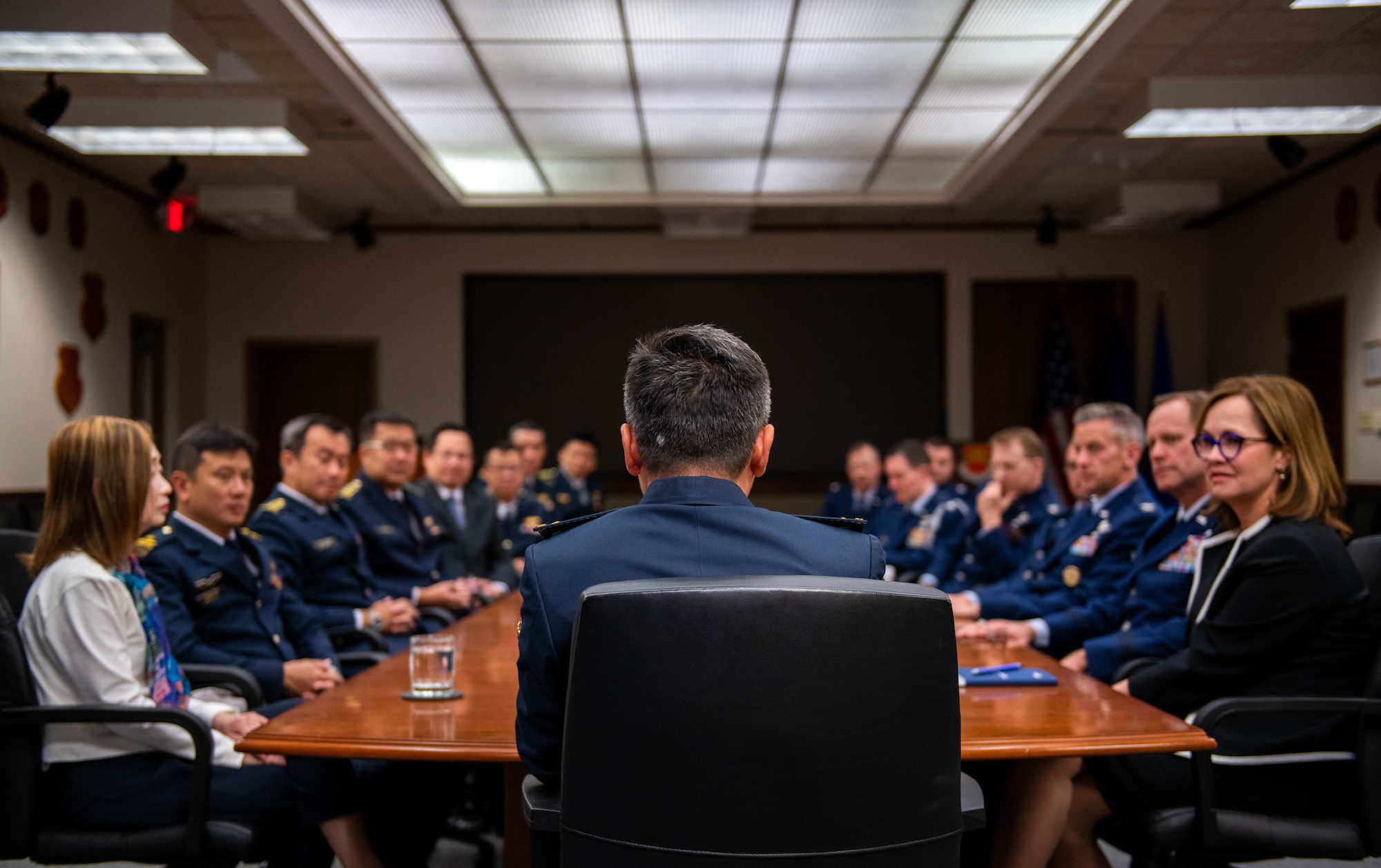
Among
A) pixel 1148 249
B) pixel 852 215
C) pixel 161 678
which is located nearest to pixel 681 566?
pixel 161 678

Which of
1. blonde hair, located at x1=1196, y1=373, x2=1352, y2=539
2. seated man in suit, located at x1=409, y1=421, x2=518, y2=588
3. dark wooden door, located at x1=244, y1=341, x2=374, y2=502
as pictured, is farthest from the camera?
dark wooden door, located at x1=244, y1=341, x2=374, y2=502

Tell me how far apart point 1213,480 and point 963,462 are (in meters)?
6.38

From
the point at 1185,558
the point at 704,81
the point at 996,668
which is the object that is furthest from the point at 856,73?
the point at 996,668

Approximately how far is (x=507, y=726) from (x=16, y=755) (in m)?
1.01

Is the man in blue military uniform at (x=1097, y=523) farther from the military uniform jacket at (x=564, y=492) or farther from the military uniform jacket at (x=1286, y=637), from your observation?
the military uniform jacket at (x=564, y=492)

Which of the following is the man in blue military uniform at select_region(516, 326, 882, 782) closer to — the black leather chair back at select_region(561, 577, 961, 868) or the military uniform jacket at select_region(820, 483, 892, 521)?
the black leather chair back at select_region(561, 577, 961, 868)

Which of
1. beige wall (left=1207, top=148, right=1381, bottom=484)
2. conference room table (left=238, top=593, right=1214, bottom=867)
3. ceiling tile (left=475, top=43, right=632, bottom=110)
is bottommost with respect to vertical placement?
conference room table (left=238, top=593, right=1214, bottom=867)

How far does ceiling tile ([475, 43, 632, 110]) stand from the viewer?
5.54 meters

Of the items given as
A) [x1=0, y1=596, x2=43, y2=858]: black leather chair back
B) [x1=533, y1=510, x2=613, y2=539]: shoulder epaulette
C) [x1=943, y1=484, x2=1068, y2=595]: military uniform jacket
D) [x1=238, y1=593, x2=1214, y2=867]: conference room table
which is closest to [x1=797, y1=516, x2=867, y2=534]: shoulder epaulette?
[x1=533, y1=510, x2=613, y2=539]: shoulder epaulette

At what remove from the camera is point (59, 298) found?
702 centimetres

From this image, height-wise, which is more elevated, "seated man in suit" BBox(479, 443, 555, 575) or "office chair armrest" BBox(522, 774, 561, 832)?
"seated man in suit" BBox(479, 443, 555, 575)

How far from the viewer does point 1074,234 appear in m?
9.43

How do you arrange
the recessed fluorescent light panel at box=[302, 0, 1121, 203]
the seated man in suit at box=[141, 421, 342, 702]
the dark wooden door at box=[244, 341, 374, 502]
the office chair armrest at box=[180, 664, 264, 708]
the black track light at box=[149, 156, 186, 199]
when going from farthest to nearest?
the dark wooden door at box=[244, 341, 374, 502], the black track light at box=[149, 156, 186, 199], the recessed fluorescent light panel at box=[302, 0, 1121, 203], the seated man in suit at box=[141, 421, 342, 702], the office chair armrest at box=[180, 664, 264, 708]

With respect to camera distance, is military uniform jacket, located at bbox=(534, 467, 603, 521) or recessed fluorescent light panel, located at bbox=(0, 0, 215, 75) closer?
recessed fluorescent light panel, located at bbox=(0, 0, 215, 75)
